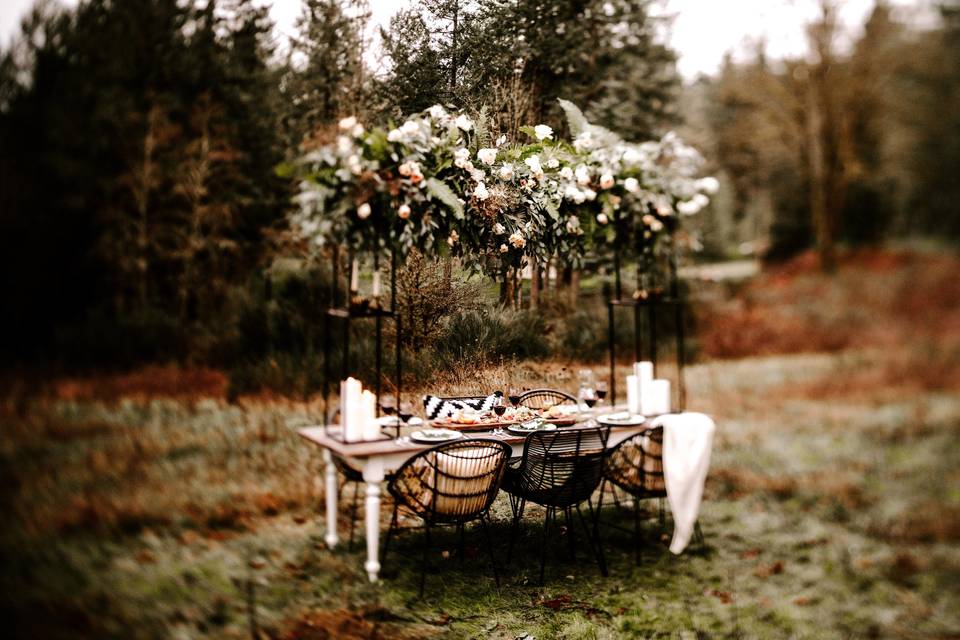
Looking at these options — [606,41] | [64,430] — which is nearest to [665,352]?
[606,41]

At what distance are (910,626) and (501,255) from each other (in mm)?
2348

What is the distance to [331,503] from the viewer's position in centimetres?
322

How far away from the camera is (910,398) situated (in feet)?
7.86

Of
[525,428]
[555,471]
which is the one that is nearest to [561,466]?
[555,471]

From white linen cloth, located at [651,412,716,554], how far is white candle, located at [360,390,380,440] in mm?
1408

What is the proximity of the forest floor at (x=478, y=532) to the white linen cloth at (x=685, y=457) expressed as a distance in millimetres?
408

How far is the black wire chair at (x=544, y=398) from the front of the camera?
3266 mm

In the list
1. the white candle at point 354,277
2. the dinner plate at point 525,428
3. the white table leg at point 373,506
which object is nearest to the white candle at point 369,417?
→ the white table leg at point 373,506

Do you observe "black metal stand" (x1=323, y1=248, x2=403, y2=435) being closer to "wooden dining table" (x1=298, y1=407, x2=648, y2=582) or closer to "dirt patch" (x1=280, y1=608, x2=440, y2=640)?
"wooden dining table" (x1=298, y1=407, x2=648, y2=582)

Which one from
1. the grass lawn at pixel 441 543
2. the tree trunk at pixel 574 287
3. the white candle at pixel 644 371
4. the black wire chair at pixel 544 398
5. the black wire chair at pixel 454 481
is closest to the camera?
the grass lawn at pixel 441 543

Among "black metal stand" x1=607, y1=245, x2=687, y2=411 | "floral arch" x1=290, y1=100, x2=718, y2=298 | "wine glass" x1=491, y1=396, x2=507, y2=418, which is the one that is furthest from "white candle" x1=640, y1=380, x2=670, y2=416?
"wine glass" x1=491, y1=396, x2=507, y2=418

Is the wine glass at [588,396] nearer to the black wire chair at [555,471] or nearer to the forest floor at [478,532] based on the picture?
the forest floor at [478,532]

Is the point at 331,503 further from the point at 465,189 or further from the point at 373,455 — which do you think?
the point at 465,189

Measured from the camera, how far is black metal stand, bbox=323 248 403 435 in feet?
9.20
